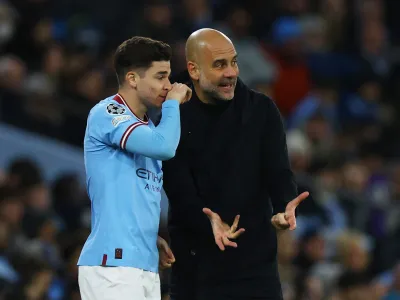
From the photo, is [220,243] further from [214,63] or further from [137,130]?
[214,63]

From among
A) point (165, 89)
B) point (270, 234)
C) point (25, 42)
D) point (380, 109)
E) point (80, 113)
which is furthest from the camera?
point (380, 109)

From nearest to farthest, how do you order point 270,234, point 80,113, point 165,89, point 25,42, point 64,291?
1. point 165,89
2. point 270,234
3. point 64,291
4. point 80,113
5. point 25,42

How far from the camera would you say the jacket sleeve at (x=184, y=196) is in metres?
5.06

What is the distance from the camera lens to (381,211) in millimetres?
10312

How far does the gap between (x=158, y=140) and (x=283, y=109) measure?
6.94 meters

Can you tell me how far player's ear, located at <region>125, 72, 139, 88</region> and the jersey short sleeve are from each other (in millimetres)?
111

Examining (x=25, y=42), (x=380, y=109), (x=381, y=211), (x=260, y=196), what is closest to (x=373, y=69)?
(x=380, y=109)

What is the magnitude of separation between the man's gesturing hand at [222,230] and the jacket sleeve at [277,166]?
0.27 meters

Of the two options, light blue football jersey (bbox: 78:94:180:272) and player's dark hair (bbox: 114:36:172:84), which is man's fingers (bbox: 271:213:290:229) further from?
player's dark hair (bbox: 114:36:172:84)

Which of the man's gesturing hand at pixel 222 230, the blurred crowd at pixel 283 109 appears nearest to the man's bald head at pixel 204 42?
the man's gesturing hand at pixel 222 230

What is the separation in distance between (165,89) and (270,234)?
881 millimetres

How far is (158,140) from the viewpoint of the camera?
469cm

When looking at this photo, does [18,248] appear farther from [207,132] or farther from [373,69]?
[373,69]

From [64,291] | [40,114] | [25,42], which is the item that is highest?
[25,42]
